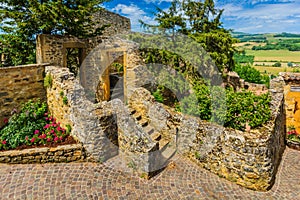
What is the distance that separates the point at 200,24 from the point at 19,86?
9.98 metres

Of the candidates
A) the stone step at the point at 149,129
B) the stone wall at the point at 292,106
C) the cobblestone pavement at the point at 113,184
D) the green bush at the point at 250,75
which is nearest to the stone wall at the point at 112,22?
the stone step at the point at 149,129

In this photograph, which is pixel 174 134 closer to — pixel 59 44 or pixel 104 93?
pixel 104 93

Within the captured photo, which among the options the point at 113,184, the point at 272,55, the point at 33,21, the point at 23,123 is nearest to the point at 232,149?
the point at 113,184

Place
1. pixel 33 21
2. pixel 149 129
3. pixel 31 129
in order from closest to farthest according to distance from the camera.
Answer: pixel 31 129
pixel 149 129
pixel 33 21

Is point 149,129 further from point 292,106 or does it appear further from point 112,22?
point 112,22

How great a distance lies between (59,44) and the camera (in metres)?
9.72

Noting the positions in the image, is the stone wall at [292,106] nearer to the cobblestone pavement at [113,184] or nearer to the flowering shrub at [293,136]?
the flowering shrub at [293,136]

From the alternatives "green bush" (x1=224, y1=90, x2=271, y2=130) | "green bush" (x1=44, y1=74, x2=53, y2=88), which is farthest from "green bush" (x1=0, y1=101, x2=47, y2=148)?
"green bush" (x1=224, y1=90, x2=271, y2=130)

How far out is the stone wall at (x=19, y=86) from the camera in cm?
804

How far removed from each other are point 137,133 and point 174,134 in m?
1.85

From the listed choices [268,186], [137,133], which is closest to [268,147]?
[268,186]

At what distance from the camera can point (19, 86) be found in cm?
837

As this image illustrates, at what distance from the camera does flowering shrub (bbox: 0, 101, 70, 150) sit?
7.30 meters

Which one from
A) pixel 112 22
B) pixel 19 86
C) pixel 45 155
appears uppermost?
pixel 112 22
